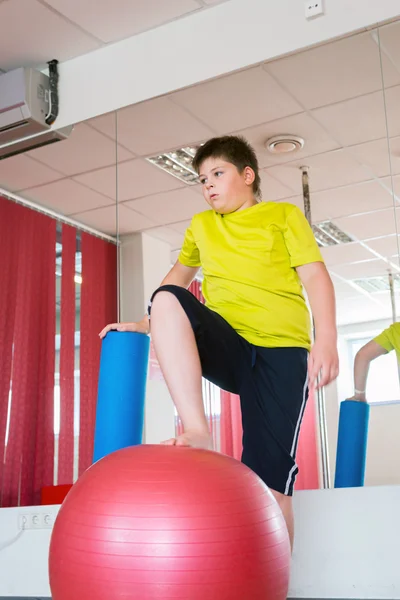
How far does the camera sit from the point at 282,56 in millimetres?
3115

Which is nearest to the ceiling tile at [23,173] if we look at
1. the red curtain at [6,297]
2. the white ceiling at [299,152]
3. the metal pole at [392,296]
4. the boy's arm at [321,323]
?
the white ceiling at [299,152]

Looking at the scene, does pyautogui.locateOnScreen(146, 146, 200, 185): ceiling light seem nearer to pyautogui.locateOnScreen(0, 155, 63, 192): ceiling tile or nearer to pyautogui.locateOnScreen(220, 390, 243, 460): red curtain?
pyautogui.locateOnScreen(0, 155, 63, 192): ceiling tile

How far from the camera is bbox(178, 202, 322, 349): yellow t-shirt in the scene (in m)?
1.98

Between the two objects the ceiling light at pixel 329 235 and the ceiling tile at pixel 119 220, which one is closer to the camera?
the ceiling light at pixel 329 235

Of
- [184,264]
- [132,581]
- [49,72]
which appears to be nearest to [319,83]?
[49,72]

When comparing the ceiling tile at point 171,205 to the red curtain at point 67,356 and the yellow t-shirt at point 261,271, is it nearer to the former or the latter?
the red curtain at point 67,356

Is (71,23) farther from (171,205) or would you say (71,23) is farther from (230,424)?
(230,424)

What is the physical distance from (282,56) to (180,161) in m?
1.12

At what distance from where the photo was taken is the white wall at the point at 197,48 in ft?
9.61

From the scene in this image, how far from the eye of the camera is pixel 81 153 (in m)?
4.16

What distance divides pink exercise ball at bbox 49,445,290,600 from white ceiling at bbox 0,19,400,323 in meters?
1.70

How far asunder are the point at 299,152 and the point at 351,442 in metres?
1.58

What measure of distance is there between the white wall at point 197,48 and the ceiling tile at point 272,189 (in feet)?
1.90

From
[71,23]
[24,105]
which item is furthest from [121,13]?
[24,105]
